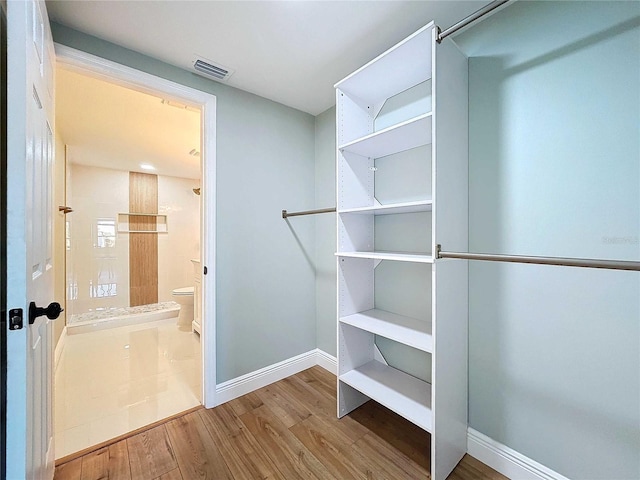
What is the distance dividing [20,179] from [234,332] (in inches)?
62.0

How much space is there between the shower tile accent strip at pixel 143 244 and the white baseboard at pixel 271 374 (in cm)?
343

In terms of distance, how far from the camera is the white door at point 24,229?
2.50 feet

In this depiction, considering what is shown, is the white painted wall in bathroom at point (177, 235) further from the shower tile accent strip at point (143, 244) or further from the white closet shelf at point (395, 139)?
the white closet shelf at point (395, 139)

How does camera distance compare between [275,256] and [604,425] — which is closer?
[604,425]

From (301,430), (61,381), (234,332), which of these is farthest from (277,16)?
(61,381)

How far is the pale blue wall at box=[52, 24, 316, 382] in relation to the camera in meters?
2.01

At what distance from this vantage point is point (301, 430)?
66.3 inches

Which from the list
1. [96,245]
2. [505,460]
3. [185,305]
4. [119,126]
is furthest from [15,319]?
[96,245]

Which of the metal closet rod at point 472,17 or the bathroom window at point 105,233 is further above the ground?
the metal closet rod at point 472,17

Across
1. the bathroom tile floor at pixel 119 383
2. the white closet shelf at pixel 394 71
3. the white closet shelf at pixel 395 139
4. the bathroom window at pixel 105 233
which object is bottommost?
the bathroom tile floor at pixel 119 383

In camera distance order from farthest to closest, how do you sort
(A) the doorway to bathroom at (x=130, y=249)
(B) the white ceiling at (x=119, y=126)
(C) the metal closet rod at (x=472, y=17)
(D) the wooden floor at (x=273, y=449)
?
(B) the white ceiling at (x=119, y=126) < (A) the doorway to bathroom at (x=130, y=249) < (D) the wooden floor at (x=273, y=449) < (C) the metal closet rod at (x=472, y=17)

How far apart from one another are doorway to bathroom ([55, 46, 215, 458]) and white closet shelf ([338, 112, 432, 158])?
1.07m

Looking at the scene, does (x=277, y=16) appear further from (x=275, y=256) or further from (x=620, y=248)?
(x=620, y=248)

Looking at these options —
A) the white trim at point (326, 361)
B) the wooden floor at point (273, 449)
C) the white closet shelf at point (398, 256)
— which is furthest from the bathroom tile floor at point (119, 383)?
the white closet shelf at point (398, 256)
